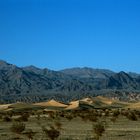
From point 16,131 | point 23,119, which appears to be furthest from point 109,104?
point 16,131

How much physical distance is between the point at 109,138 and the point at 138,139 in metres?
1.84

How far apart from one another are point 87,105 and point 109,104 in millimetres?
17497

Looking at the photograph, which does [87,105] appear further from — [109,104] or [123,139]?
[123,139]

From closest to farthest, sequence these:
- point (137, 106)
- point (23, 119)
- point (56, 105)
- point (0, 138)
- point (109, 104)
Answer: point (0, 138)
point (23, 119)
point (137, 106)
point (56, 105)
point (109, 104)

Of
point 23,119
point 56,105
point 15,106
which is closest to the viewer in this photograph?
point 23,119

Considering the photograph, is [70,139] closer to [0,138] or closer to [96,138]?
[96,138]

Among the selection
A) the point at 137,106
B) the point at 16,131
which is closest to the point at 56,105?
the point at 137,106

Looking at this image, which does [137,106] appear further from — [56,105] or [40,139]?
[40,139]

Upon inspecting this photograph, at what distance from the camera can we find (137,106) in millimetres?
111562

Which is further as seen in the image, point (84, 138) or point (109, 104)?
point (109, 104)

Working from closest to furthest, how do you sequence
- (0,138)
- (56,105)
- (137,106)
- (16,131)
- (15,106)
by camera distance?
1. (0,138)
2. (16,131)
3. (137,106)
4. (15,106)
5. (56,105)

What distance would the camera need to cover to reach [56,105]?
13100cm

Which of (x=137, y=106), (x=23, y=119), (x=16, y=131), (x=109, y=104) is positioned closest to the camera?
(x=16, y=131)

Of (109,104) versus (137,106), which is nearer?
(137,106)
